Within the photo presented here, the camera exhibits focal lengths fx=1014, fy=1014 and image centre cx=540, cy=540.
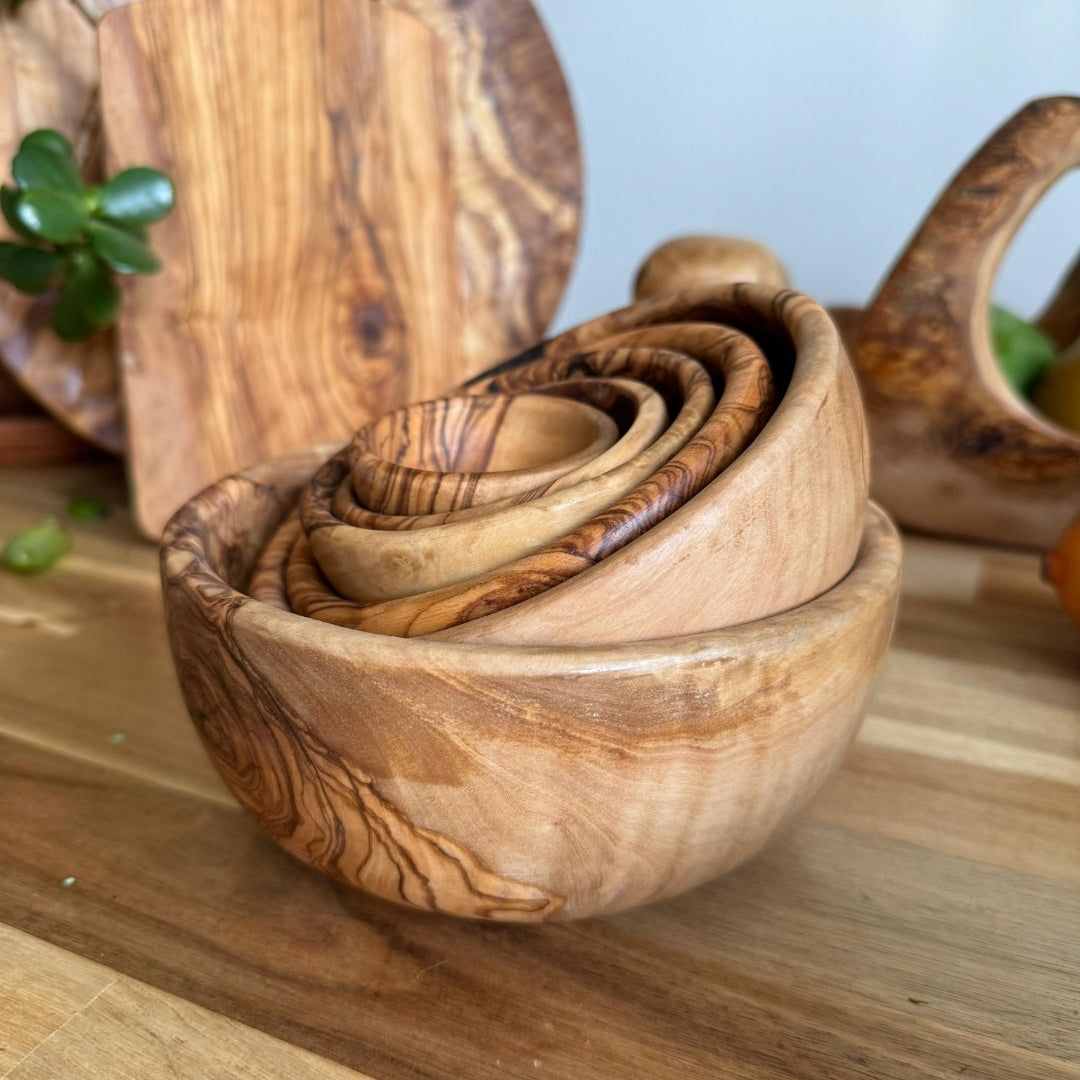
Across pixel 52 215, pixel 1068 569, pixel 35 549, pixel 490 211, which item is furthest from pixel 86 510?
pixel 1068 569

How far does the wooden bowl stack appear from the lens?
0.80 ft

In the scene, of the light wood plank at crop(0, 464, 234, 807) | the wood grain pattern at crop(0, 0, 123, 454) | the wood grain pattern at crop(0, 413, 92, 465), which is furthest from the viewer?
the wood grain pattern at crop(0, 413, 92, 465)

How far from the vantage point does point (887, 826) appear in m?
0.38

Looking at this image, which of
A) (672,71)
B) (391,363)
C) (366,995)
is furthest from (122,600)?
(672,71)

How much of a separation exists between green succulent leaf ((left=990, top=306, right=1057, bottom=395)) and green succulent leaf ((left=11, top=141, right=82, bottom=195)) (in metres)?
0.58

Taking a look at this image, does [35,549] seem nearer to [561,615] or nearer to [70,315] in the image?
[70,315]

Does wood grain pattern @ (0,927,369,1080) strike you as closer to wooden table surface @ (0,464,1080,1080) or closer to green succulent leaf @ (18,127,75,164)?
wooden table surface @ (0,464,1080,1080)

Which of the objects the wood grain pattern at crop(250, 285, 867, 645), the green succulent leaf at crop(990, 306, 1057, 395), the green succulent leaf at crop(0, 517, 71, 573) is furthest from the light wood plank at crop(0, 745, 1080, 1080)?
the green succulent leaf at crop(990, 306, 1057, 395)

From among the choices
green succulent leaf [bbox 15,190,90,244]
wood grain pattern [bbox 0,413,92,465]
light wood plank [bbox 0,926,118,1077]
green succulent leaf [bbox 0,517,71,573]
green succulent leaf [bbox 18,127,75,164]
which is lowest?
wood grain pattern [bbox 0,413,92,465]

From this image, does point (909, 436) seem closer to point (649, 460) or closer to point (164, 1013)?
point (649, 460)

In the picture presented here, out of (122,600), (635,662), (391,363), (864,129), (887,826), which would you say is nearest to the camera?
(635,662)

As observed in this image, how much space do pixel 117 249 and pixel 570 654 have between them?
0.44 meters

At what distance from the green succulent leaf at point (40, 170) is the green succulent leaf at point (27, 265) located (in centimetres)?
4

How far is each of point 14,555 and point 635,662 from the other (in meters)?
0.45
